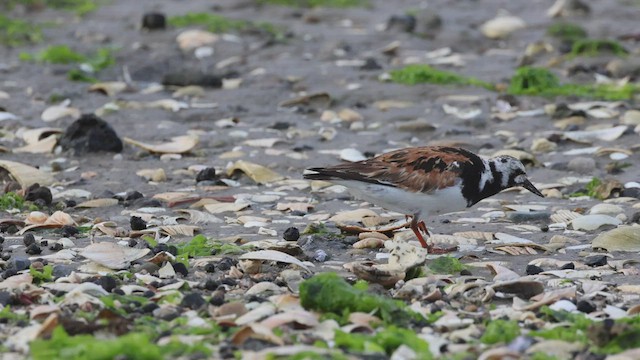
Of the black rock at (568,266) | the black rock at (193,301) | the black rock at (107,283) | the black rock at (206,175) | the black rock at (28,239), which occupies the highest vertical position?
the black rock at (193,301)

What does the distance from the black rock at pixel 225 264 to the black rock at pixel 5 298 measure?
1157mm

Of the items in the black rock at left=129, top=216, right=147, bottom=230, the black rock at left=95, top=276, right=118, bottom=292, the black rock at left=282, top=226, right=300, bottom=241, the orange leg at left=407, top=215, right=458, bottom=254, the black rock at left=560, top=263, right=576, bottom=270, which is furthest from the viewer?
the black rock at left=129, top=216, right=147, bottom=230

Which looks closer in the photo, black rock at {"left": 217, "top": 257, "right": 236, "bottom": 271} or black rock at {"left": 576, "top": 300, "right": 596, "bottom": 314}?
black rock at {"left": 576, "top": 300, "right": 596, "bottom": 314}

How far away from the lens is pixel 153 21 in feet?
45.4

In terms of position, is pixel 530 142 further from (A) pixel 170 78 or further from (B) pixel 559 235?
(A) pixel 170 78

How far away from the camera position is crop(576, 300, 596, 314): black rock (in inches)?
210

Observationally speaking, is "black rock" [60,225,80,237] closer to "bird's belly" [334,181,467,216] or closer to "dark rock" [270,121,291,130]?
"bird's belly" [334,181,467,216]

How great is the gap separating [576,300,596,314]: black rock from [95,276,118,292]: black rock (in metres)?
2.15

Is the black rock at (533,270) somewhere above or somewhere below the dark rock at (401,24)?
above

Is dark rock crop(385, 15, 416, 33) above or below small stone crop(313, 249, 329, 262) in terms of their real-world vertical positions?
below

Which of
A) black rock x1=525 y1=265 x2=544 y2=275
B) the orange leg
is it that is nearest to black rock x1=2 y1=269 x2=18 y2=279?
the orange leg

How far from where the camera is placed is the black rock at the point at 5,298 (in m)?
5.21

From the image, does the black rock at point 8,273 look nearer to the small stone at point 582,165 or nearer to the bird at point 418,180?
the bird at point 418,180

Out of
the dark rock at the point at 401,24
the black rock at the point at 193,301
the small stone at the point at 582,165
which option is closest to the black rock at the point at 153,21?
the dark rock at the point at 401,24
